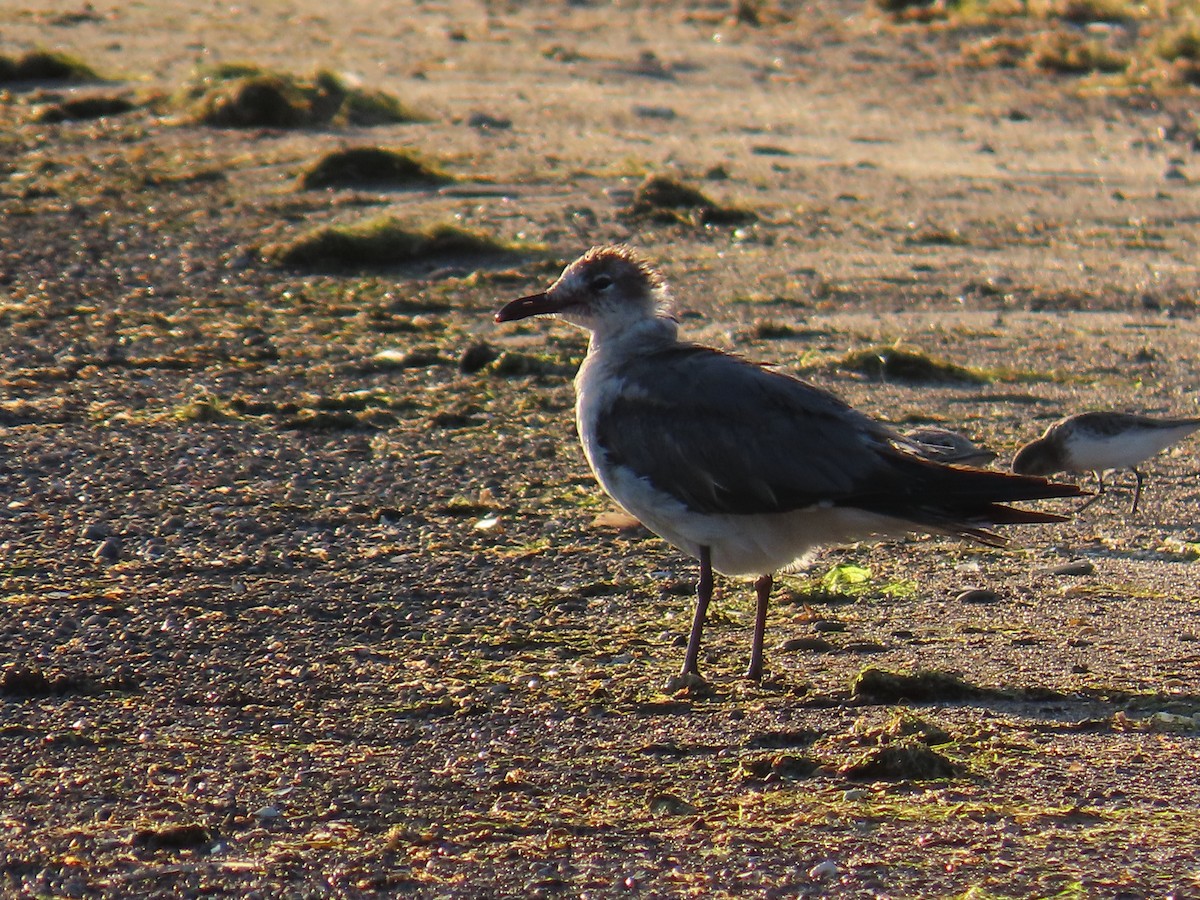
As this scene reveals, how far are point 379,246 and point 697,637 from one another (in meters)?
5.43

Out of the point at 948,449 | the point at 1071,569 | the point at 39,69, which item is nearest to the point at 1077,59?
the point at 39,69

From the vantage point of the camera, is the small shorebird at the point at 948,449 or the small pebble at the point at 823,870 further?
the small shorebird at the point at 948,449

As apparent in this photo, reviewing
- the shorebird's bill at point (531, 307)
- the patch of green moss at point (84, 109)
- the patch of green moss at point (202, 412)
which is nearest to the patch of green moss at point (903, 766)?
the shorebird's bill at point (531, 307)

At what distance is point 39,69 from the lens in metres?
15.4

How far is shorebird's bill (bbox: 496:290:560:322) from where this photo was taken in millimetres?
6477

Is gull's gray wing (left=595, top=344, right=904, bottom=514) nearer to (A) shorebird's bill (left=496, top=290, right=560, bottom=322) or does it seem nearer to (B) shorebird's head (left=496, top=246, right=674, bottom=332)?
(B) shorebird's head (left=496, top=246, right=674, bottom=332)

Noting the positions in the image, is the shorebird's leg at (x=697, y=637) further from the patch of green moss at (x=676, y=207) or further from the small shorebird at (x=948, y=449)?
the patch of green moss at (x=676, y=207)

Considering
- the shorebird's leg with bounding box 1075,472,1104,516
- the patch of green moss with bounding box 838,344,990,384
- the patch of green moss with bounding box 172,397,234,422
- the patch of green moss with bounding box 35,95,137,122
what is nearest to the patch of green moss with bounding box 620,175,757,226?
the patch of green moss with bounding box 838,344,990,384

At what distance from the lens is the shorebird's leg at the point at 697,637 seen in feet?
17.2

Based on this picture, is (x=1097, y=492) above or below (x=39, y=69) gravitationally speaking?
below

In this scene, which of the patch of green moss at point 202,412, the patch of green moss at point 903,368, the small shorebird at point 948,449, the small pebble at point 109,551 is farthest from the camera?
the patch of green moss at point 903,368

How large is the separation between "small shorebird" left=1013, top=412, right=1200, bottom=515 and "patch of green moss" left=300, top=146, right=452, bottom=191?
580cm

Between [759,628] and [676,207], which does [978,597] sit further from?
[676,207]

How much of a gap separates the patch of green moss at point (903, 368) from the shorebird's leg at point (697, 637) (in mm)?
3093
